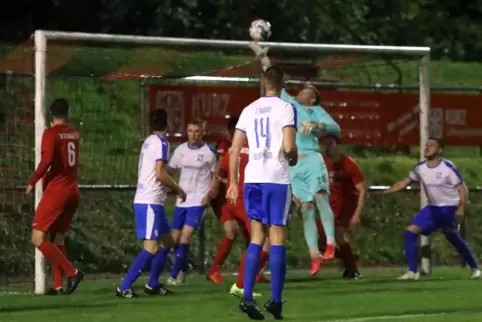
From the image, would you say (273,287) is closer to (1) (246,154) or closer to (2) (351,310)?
(2) (351,310)

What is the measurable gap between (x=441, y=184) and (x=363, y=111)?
2.28 meters

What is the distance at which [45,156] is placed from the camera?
16719mm

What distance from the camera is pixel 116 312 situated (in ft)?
47.5

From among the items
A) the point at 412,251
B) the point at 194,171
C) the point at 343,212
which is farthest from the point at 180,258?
the point at 412,251

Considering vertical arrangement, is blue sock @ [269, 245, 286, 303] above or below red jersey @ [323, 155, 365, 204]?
below

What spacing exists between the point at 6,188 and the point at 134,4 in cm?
948

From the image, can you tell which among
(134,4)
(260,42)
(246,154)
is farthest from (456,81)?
(246,154)

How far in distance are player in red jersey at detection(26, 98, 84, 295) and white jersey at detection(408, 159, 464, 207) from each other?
4.73 metres

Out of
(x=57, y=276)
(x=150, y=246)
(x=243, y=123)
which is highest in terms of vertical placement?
(x=243, y=123)

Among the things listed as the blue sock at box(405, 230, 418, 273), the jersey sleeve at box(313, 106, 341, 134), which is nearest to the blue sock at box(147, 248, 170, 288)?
the jersey sleeve at box(313, 106, 341, 134)

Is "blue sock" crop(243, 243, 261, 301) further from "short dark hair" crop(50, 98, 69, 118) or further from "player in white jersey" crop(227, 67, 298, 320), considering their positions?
"short dark hair" crop(50, 98, 69, 118)

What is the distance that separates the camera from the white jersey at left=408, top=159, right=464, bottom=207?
63.6 feet

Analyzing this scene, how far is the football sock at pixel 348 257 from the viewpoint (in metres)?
19.5

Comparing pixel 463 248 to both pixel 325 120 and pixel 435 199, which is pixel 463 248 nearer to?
pixel 435 199
